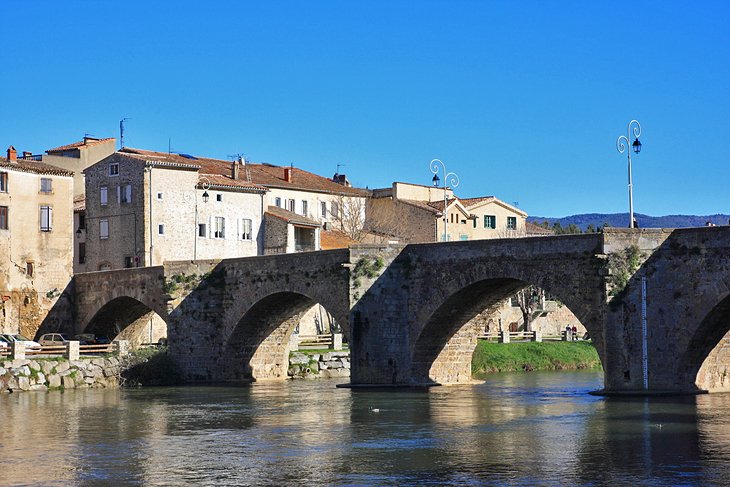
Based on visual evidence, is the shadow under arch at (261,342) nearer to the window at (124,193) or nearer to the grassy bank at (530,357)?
the grassy bank at (530,357)

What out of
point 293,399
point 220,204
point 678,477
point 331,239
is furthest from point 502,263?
point 331,239

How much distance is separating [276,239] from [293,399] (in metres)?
34.3

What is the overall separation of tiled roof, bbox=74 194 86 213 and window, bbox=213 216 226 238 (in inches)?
355

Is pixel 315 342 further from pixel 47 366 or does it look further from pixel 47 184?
pixel 47 366

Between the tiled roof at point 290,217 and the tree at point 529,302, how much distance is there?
15.2m

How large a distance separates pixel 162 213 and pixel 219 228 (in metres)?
4.65

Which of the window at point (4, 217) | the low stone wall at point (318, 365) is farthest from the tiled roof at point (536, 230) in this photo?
the window at point (4, 217)

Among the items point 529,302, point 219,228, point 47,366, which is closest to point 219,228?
point 219,228

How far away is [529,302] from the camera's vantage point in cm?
8875

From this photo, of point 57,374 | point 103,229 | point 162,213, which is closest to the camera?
point 57,374

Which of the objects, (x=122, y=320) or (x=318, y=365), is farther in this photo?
(x=122, y=320)

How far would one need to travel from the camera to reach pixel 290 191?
89312 mm

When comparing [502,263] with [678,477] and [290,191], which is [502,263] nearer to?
[678,477]

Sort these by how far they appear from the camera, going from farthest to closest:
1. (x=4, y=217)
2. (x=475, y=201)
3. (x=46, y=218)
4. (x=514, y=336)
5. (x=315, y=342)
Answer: (x=475, y=201) < (x=514, y=336) < (x=46, y=218) < (x=315, y=342) < (x=4, y=217)
